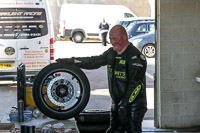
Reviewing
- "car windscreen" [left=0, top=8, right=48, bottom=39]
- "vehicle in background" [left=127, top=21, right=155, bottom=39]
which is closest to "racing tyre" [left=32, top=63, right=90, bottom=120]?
"car windscreen" [left=0, top=8, right=48, bottom=39]

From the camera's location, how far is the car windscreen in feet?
33.8

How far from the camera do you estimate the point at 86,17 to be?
78.0ft

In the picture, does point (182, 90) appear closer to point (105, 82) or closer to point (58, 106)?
point (58, 106)

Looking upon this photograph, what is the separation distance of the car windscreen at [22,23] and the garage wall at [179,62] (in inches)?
176

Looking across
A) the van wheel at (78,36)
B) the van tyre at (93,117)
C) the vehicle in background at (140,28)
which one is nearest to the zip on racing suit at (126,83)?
the van tyre at (93,117)

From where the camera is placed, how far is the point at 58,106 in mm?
4430

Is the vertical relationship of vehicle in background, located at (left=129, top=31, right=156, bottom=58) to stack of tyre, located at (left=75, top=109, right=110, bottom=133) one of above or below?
above

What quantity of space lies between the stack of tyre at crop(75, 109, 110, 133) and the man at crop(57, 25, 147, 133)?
2.08 ft

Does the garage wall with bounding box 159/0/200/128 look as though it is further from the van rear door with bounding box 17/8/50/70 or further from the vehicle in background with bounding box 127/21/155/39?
the vehicle in background with bounding box 127/21/155/39

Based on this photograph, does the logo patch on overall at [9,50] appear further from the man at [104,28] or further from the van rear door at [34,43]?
the man at [104,28]

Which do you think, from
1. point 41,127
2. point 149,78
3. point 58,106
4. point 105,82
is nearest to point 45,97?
point 58,106

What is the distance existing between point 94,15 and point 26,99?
19467 millimetres

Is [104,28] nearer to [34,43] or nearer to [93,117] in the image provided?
[34,43]

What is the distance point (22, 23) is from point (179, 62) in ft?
16.1
